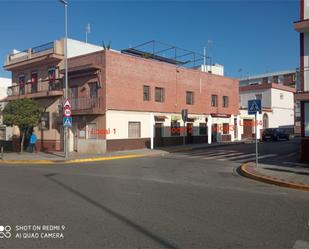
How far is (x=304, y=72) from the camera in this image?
15.6m

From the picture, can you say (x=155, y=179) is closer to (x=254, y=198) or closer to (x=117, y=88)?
(x=254, y=198)

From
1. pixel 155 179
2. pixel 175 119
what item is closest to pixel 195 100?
pixel 175 119

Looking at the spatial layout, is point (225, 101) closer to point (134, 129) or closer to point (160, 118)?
point (160, 118)

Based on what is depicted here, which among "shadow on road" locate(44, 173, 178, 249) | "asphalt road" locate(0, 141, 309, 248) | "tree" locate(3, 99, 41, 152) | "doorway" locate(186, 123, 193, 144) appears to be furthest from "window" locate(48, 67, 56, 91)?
"shadow on road" locate(44, 173, 178, 249)

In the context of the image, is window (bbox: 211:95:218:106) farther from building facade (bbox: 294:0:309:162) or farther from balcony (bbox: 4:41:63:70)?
building facade (bbox: 294:0:309:162)

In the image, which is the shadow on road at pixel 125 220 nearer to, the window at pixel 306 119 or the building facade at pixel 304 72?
the building facade at pixel 304 72

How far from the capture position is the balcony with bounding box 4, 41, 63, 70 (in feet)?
93.6

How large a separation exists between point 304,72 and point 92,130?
52.2ft

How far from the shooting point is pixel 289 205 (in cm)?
819

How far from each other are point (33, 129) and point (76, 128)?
18.6 ft

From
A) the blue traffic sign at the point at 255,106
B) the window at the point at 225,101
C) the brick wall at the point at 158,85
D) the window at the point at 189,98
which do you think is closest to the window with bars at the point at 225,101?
the window at the point at 225,101

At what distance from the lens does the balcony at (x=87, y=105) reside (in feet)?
83.1

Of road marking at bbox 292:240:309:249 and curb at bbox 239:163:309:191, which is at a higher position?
curb at bbox 239:163:309:191

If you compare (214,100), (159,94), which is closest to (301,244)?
(159,94)
